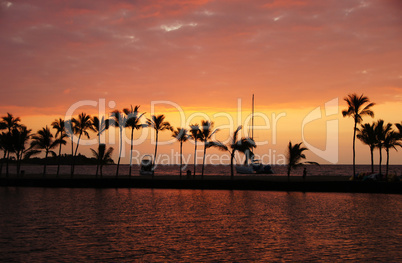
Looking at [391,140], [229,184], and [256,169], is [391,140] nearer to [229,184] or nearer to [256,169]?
[229,184]

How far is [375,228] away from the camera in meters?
22.2

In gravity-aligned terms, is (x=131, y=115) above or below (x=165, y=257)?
above

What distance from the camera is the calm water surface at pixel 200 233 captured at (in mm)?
15848

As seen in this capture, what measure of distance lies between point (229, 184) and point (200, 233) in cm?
3351

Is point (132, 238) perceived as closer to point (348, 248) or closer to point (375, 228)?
point (348, 248)

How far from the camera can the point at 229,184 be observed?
177ft

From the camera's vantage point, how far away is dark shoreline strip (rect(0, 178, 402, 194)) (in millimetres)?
46844

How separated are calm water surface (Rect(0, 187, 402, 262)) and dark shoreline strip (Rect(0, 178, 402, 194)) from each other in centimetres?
1492

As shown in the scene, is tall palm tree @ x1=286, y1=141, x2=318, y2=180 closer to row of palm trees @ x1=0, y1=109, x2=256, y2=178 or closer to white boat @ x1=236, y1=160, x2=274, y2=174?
row of palm trees @ x1=0, y1=109, x2=256, y2=178

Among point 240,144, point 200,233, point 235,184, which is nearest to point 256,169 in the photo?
point 240,144

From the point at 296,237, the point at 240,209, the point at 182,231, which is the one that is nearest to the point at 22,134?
the point at 240,209

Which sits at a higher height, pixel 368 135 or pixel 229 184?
pixel 368 135

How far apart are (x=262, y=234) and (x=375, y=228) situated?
6.76 metres

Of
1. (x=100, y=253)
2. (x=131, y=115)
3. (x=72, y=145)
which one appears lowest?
(x=100, y=253)
